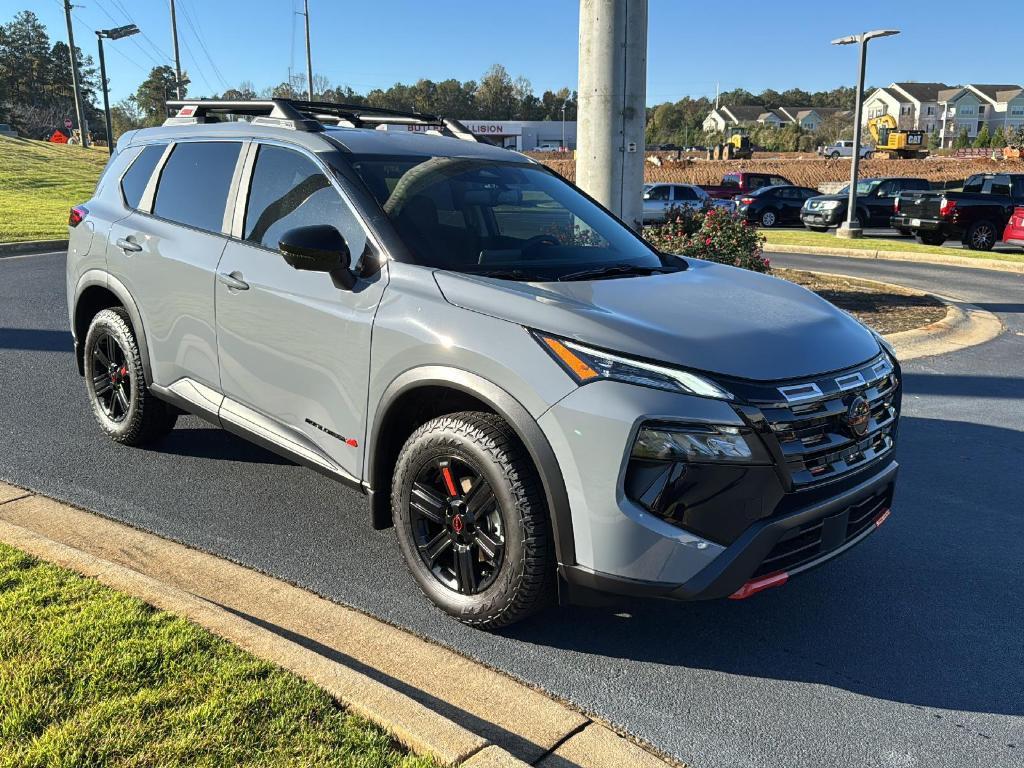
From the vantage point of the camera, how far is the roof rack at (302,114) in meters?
4.61

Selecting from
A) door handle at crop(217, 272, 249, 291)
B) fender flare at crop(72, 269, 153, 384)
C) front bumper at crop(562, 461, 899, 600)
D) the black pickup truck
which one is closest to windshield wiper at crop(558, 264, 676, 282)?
front bumper at crop(562, 461, 899, 600)

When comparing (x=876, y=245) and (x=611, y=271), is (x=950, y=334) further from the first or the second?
(x=876, y=245)

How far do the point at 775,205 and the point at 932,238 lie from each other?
838cm

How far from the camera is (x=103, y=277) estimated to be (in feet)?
16.8

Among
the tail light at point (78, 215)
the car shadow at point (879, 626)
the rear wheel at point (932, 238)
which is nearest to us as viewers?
the car shadow at point (879, 626)

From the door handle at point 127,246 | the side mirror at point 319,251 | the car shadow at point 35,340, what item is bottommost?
the car shadow at point 35,340

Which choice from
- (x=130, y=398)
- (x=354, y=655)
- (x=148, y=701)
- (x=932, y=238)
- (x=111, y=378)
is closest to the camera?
(x=148, y=701)

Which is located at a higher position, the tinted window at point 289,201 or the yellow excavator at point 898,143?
the yellow excavator at point 898,143

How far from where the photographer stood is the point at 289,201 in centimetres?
407

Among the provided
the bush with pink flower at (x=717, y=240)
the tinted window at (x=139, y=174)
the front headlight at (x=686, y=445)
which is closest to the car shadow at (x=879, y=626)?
the front headlight at (x=686, y=445)

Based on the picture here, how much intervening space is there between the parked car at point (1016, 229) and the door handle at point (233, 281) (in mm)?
18167

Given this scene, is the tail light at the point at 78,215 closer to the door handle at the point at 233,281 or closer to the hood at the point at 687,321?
the door handle at the point at 233,281

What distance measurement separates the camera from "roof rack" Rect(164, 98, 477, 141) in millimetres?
4613

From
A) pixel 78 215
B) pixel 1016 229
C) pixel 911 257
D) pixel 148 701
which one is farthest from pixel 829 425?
pixel 1016 229
